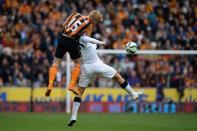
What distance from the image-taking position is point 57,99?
2184 cm

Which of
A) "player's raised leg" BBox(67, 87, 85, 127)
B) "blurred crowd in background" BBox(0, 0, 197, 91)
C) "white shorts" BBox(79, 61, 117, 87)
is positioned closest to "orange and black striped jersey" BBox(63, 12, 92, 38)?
"white shorts" BBox(79, 61, 117, 87)

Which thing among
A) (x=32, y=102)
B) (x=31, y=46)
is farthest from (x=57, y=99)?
(x=31, y=46)

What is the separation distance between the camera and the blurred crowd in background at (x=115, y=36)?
21953 mm

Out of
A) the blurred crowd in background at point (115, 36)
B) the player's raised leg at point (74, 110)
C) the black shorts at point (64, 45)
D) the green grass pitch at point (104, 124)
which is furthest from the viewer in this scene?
the blurred crowd in background at point (115, 36)

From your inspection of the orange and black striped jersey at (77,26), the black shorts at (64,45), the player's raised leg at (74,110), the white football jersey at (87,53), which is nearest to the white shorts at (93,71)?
the white football jersey at (87,53)

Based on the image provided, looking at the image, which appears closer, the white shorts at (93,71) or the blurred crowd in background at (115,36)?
the white shorts at (93,71)

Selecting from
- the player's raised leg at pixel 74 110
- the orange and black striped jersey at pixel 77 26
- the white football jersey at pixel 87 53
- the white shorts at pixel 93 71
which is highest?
the orange and black striped jersey at pixel 77 26

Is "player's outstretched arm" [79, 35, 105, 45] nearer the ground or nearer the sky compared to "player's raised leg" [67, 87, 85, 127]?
nearer the sky

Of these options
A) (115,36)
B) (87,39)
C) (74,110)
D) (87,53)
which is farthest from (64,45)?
(115,36)

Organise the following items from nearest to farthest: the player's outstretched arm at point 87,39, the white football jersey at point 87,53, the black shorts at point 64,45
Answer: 1. the player's outstretched arm at point 87,39
2. the black shorts at point 64,45
3. the white football jersey at point 87,53

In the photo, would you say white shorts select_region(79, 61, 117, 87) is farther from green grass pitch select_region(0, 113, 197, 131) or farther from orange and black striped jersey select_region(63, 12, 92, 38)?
green grass pitch select_region(0, 113, 197, 131)

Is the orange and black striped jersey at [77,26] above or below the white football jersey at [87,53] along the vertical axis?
above

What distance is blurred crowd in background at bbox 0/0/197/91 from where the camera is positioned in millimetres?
21953

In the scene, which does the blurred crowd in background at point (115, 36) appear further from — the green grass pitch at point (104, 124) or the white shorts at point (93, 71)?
the white shorts at point (93, 71)
